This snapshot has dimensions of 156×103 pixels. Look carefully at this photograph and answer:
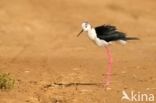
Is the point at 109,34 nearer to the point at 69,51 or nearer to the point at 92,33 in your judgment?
the point at 92,33

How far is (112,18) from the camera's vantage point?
18.5m

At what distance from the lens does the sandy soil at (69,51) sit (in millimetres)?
10969

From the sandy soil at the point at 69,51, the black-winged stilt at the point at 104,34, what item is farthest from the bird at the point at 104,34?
the sandy soil at the point at 69,51

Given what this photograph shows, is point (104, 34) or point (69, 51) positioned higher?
point (69, 51)

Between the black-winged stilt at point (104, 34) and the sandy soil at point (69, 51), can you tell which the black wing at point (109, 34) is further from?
the sandy soil at point (69, 51)

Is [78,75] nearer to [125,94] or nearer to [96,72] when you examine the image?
[96,72]

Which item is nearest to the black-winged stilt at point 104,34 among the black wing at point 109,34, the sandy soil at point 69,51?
the black wing at point 109,34

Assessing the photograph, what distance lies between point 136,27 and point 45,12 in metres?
3.11

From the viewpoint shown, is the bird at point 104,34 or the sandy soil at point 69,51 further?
the sandy soil at point 69,51

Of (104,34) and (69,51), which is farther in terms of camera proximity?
(69,51)

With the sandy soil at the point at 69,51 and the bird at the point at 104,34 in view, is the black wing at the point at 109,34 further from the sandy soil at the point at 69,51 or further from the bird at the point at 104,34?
the sandy soil at the point at 69,51

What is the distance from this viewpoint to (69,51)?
1552 cm

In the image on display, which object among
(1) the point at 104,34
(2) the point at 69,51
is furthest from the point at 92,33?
(2) the point at 69,51

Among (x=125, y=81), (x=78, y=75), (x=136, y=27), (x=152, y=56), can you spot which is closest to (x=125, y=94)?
(x=125, y=81)
